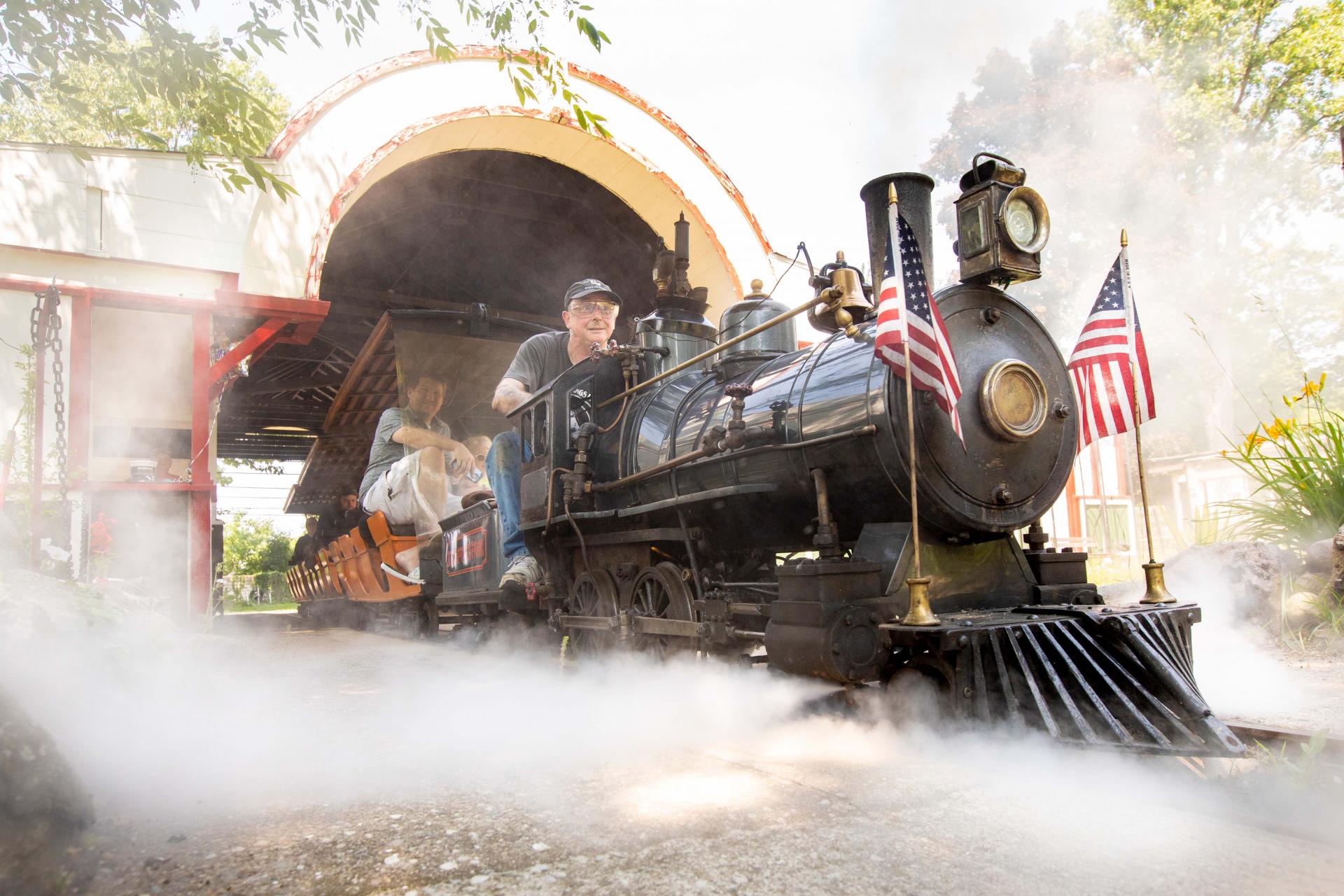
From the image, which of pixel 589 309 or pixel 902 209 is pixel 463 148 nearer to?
pixel 589 309

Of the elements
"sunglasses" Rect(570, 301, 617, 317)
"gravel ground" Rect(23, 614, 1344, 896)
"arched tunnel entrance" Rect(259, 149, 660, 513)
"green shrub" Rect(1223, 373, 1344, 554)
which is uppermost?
"arched tunnel entrance" Rect(259, 149, 660, 513)

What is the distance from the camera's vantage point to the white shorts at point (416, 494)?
10.1 m

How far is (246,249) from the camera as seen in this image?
7375 millimetres

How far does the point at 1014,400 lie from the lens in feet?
11.6

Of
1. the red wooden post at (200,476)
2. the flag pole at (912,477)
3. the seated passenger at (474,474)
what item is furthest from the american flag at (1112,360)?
the seated passenger at (474,474)

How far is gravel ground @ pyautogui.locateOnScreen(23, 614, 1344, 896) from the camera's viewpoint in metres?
1.88

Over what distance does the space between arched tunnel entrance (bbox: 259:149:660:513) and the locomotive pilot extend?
4.20 metres

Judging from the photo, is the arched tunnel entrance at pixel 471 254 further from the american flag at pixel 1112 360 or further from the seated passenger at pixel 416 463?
the american flag at pixel 1112 360

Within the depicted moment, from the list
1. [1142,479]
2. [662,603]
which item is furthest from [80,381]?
[1142,479]

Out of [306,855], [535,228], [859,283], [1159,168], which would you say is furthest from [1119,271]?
[1159,168]

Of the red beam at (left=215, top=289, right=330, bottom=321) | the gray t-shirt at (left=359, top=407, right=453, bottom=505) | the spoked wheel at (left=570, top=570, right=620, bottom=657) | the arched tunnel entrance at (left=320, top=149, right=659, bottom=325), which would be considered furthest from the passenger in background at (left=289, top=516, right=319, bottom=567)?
the spoked wheel at (left=570, top=570, right=620, bottom=657)

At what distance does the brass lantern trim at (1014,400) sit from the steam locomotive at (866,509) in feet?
0.03

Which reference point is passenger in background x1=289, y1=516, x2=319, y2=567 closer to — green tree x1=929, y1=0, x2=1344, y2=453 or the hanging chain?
the hanging chain

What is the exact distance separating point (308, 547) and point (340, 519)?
4.67 feet
